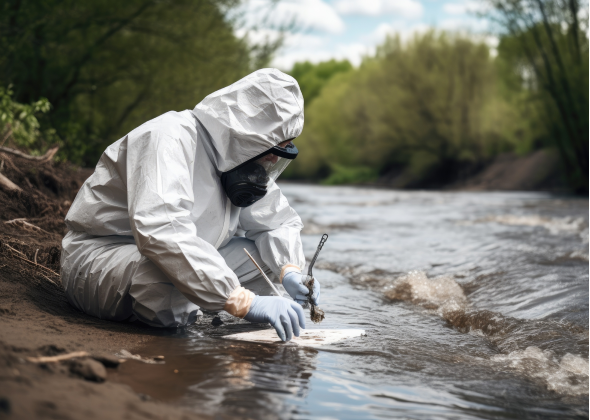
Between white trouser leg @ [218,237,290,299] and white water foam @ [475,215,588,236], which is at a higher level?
white trouser leg @ [218,237,290,299]

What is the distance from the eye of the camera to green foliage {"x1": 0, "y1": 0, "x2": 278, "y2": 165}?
994 cm

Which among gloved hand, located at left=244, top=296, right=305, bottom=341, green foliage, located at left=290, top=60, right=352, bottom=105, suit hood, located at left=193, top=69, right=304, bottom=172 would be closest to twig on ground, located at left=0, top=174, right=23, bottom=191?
suit hood, located at left=193, top=69, right=304, bottom=172

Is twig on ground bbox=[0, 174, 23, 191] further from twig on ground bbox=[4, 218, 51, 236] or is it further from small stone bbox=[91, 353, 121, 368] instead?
small stone bbox=[91, 353, 121, 368]

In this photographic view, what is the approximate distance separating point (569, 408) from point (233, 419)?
1324mm

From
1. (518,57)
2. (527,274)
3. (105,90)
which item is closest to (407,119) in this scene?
(518,57)

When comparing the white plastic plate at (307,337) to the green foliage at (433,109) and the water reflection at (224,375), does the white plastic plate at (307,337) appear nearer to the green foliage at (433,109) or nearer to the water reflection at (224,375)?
the water reflection at (224,375)

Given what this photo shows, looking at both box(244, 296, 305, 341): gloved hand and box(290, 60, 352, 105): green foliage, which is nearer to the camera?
box(244, 296, 305, 341): gloved hand

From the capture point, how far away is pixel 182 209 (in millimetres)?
2764

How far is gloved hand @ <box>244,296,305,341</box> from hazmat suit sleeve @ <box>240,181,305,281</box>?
0.69m

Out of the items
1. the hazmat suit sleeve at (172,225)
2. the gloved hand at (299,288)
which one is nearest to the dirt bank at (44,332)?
the hazmat suit sleeve at (172,225)

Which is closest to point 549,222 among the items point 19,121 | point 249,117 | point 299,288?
point 299,288

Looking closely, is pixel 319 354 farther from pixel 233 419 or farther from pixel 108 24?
pixel 108 24

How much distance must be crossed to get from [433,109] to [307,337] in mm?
31288

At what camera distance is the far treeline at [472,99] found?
64.8ft
